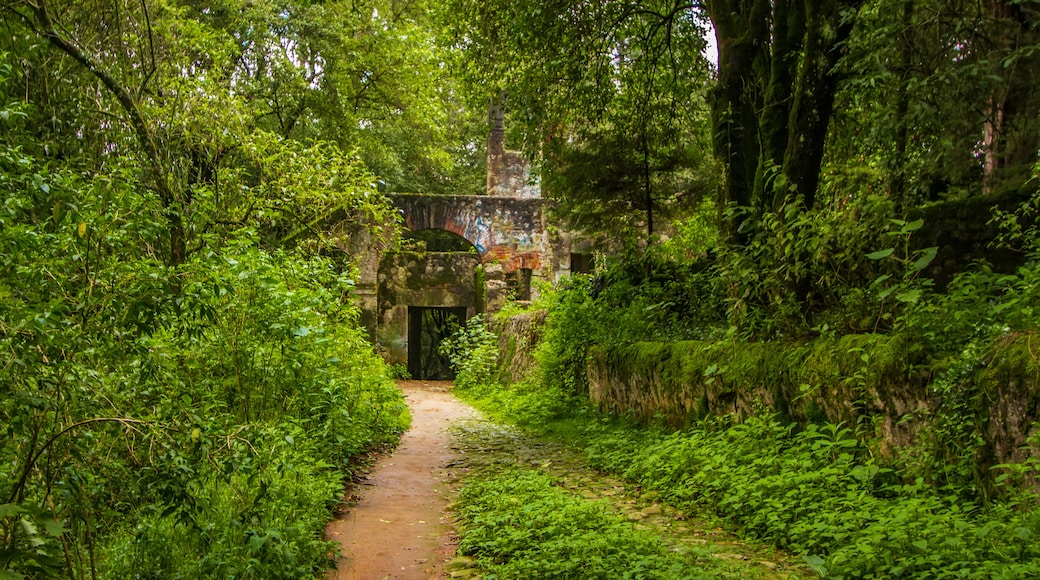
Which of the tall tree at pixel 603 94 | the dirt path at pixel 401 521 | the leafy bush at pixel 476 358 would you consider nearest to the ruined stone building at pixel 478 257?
the leafy bush at pixel 476 358

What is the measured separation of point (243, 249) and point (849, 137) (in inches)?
264

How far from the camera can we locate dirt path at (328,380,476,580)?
4324 mm

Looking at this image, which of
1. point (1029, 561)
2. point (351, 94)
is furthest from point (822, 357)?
point (351, 94)

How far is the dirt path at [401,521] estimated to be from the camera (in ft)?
14.2

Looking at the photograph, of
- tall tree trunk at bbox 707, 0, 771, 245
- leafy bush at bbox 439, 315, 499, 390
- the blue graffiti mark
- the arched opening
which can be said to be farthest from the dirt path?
the blue graffiti mark

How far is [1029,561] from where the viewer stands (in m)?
3.00

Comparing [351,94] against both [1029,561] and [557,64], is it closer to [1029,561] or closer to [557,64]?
[557,64]

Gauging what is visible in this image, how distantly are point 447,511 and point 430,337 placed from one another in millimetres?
24893

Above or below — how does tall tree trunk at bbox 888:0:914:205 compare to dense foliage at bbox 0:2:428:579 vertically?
above

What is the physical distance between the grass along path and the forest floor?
2cm

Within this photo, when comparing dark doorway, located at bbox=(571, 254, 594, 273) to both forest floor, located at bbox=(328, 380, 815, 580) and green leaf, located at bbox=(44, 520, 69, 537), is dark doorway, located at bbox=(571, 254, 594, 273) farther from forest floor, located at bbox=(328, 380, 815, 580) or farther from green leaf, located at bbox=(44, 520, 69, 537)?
green leaf, located at bbox=(44, 520, 69, 537)

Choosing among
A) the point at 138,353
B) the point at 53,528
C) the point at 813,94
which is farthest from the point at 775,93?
the point at 53,528

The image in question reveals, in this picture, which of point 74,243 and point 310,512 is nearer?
point 74,243

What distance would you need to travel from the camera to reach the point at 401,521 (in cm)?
538
